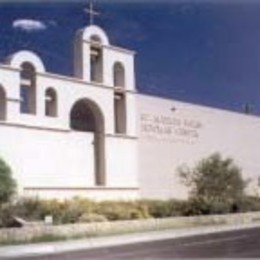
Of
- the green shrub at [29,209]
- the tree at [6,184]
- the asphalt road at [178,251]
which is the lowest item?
the asphalt road at [178,251]

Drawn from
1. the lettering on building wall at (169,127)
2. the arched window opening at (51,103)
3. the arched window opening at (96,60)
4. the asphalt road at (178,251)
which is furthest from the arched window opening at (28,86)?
the asphalt road at (178,251)

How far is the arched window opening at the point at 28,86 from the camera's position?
30125mm

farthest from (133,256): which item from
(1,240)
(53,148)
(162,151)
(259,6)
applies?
(162,151)

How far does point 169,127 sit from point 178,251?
19302 millimetres

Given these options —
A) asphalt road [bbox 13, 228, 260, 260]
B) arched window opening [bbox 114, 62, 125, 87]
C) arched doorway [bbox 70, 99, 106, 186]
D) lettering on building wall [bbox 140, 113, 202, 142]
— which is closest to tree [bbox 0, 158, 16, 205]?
arched doorway [bbox 70, 99, 106, 186]

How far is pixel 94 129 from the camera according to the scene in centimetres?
3378

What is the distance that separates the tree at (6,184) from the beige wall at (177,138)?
9.07m

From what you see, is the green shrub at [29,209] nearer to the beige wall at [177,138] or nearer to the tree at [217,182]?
the beige wall at [177,138]

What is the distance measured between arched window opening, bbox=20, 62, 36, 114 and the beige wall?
6.44 m

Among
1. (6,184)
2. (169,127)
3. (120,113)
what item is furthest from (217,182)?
(6,184)

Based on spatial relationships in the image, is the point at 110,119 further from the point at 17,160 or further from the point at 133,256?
the point at 133,256

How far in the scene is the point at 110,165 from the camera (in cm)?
3344

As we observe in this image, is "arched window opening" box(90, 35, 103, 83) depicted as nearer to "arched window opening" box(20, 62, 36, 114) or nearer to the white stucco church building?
the white stucco church building

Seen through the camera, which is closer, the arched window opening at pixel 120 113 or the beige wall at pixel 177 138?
the arched window opening at pixel 120 113
